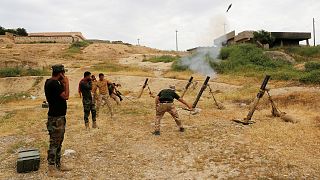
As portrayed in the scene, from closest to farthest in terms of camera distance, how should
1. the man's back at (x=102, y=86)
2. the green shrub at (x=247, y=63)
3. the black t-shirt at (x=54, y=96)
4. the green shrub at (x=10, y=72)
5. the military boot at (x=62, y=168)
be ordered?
the black t-shirt at (x=54, y=96) → the military boot at (x=62, y=168) → the man's back at (x=102, y=86) → the green shrub at (x=247, y=63) → the green shrub at (x=10, y=72)

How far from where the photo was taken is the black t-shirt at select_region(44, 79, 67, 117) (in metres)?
6.94

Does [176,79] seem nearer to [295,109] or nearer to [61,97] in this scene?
[295,109]

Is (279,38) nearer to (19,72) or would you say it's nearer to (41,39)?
(19,72)

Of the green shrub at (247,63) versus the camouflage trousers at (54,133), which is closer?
the camouflage trousers at (54,133)

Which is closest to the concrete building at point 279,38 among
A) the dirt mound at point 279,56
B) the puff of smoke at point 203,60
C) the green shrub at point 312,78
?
the puff of smoke at point 203,60

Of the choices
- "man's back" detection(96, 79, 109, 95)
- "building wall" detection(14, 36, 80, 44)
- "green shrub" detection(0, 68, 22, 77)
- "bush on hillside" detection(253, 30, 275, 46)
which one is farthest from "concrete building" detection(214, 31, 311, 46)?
"building wall" detection(14, 36, 80, 44)

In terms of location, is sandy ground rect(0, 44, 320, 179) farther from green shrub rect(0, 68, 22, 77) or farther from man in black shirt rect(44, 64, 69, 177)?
green shrub rect(0, 68, 22, 77)

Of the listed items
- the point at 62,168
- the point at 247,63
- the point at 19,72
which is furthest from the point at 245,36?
the point at 62,168

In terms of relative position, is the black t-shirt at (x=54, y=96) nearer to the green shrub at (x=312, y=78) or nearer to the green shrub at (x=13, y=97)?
the green shrub at (x=312, y=78)

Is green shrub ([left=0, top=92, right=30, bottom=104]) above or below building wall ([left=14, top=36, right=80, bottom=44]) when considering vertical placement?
below

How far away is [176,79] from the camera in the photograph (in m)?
27.2

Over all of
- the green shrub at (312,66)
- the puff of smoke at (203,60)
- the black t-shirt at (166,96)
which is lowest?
the black t-shirt at (166,96)

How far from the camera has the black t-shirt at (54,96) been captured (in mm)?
6938

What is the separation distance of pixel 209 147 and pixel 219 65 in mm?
21683
